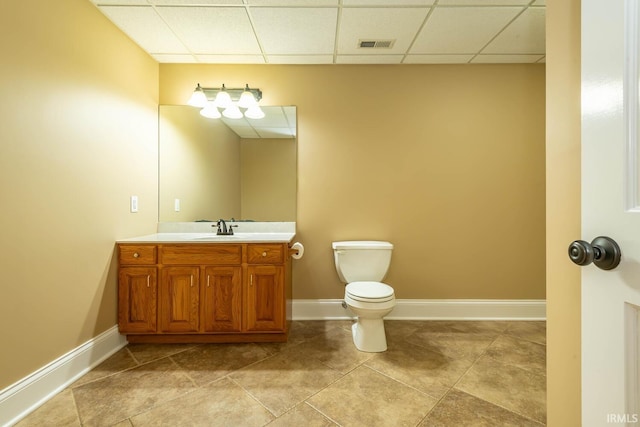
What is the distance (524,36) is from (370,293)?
7.55ft

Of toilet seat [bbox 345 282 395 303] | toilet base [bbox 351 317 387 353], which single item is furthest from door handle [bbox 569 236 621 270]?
toilet base [bbox 351 317 387 353]

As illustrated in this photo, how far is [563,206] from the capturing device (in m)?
0.83

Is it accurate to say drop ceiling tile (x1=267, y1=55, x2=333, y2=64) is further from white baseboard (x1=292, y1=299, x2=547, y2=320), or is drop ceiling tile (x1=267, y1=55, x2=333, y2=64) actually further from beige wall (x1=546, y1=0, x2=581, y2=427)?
white baseboard (x1=292, y1=299, x2=547, y2=320)

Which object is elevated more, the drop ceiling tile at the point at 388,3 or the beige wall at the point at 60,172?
the drop ceiling tile at the point at 388,3

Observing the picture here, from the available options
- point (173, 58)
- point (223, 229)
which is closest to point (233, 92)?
point (173, 58)

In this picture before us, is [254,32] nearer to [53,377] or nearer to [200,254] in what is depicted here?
[200,254]

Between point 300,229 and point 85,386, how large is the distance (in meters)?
1.72

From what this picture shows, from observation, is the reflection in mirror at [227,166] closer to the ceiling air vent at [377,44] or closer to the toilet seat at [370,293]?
the ceiling air vent at [377,44]

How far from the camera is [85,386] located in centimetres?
153

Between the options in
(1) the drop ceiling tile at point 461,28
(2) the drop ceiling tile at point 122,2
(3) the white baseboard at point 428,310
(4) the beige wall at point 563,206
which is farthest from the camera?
(3) the white baseboard at point 428,310

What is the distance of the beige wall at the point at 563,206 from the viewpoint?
79 centimetres

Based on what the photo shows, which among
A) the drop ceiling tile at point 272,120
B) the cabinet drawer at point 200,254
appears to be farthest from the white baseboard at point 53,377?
the drop ceiling tile at point 272,120

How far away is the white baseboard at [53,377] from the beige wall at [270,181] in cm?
133

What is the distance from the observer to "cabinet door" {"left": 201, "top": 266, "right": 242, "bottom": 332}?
1914 millimetres
